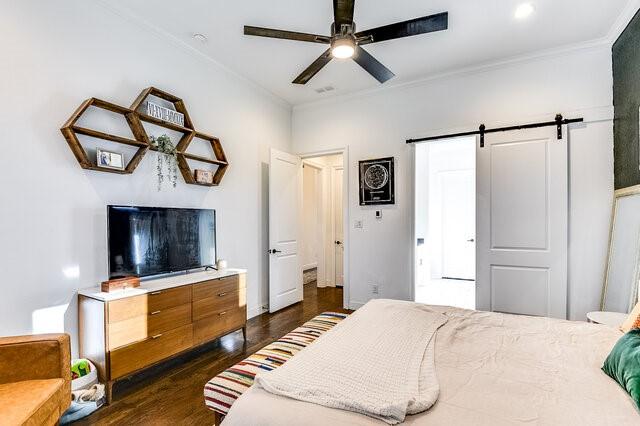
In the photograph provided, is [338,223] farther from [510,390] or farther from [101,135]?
[510,390]

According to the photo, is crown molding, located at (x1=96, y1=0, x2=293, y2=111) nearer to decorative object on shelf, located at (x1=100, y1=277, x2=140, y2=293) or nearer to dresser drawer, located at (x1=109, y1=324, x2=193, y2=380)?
decorative object on shelf, located at (x1=100, y1=277, x2=140, y2=293)

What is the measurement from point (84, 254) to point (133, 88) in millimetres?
1451

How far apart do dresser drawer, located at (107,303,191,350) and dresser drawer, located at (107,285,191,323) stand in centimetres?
3

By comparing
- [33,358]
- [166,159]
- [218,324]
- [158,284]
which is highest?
[166,159]

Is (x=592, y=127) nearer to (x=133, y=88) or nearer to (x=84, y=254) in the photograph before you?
(x=133, y=88)

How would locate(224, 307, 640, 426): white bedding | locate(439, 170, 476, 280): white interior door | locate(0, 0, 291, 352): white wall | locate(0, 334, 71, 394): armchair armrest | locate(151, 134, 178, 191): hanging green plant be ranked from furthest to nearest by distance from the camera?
locate(439, 170, 476, 280): white interior door
locate(151, 134, 178, 191): hanging green plant
locate(0, 0, 291, 352): white wall
locate(0, 334, 71, 394): armchair armrest
locate(224, 307, 640, 426): white bedding

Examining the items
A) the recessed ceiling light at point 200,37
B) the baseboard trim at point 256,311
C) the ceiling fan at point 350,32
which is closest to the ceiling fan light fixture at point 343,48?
the ceiling fan at point 350,32

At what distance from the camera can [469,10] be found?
104 inches

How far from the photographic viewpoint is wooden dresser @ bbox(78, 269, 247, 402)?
2137 mm

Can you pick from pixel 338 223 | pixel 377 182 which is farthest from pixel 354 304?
pixel 338 223

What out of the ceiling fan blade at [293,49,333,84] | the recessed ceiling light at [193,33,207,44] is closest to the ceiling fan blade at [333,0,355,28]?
the ceiling fan blade at [293,49,333,84]

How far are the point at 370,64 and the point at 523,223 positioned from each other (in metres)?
2.34

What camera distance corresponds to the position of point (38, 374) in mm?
1591

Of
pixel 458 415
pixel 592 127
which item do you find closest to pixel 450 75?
pixel 592 127
